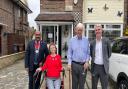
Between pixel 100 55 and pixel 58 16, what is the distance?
12.2m

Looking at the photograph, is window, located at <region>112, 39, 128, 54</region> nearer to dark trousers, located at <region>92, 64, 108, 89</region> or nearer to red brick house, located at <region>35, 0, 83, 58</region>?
dark trousers, located at <region>92, 64, 108, 89</region>

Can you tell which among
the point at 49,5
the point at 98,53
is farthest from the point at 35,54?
the point at 49,5

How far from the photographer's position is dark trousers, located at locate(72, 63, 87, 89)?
297 inches

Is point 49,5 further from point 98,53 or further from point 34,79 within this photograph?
point 98,53

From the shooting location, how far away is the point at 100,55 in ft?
24.3

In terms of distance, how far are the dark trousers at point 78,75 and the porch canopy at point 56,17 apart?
11366 mm

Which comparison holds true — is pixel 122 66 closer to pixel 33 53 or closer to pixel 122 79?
pixel 122 79

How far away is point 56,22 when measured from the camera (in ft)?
62.7

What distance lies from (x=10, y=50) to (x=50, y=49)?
1617 cm

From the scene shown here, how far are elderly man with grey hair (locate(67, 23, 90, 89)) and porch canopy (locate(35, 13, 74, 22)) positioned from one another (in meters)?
11.3

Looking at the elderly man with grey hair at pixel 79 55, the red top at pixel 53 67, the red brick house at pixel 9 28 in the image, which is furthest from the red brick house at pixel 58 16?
the elderly man with grey hair at pixel 79 55

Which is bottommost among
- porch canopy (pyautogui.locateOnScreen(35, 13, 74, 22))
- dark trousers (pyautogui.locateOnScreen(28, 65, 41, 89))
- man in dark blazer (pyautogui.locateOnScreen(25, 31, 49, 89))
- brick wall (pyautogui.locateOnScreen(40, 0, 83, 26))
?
dark trousers (pyautogui.locateOnScreen(28, 65, 41, 89))

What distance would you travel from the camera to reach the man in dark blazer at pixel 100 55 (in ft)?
24.1

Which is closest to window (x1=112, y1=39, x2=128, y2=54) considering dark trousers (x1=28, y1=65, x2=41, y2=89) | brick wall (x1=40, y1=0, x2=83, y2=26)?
dark trousers (x1=28, y1=65, x2=41, y2=89)
